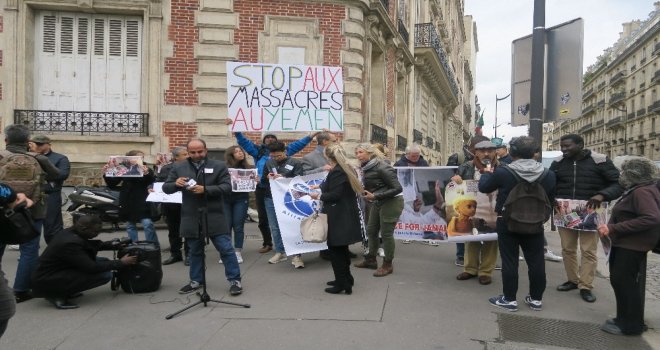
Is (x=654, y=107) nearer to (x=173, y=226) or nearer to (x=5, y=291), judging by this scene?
(x=173, y=226)

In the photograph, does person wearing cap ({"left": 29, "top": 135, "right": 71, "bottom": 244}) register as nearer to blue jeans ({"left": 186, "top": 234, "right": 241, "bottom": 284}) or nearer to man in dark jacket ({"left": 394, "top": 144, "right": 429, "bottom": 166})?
blue jeans ({"left": 186, "top": 234, "right": 241, "bottom": 284})

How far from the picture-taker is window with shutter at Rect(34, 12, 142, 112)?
11484mm

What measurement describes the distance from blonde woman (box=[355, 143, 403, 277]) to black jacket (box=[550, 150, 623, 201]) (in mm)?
1830

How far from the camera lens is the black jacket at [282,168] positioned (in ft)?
22.5

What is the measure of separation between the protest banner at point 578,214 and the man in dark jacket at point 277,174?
126 inches

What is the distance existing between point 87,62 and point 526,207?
10.5 metres

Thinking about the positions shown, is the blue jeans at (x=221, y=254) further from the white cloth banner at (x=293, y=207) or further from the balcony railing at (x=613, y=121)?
the balcony railing at (x=613, y=121)

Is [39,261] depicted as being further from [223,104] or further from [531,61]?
[223,104]

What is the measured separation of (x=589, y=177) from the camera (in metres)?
5.41

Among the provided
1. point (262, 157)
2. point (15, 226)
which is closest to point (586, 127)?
point (262, 157)

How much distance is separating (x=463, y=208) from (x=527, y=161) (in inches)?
54.9

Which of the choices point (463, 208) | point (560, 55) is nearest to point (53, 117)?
point (463, 208)

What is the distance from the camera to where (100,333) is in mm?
4320

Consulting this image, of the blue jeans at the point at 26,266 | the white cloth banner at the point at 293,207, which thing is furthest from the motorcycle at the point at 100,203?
the white cloth banner at the point at 293,207
